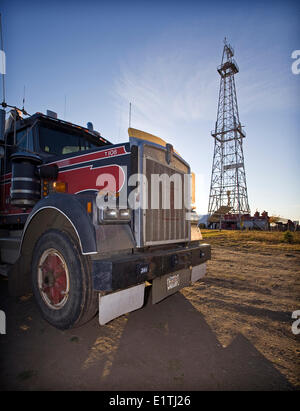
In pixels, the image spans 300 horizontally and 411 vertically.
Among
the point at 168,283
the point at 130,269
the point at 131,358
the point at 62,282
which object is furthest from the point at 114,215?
the point at 131,358

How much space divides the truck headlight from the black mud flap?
2.92 feet

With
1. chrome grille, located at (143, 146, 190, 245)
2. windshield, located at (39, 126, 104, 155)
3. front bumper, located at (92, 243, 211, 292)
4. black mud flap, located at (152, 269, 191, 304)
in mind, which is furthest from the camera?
windshield, located at (39, 126, 104, 155)

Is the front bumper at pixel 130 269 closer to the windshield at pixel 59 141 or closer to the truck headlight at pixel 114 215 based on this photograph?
the truck headlight at pixel 114 215

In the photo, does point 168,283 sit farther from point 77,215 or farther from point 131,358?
point 77,215

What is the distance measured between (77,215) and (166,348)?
1700 millimetres

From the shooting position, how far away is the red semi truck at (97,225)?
94.0 inches

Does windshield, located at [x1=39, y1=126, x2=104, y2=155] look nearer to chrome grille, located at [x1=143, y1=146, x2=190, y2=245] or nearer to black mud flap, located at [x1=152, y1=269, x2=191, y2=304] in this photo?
chrome grille, located at [x1=143, y1=146, x2=190, y2=245]

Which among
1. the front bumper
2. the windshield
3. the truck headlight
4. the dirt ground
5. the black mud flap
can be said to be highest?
the windshield

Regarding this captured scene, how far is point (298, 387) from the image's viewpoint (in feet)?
5.91

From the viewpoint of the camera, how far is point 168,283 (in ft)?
9.85

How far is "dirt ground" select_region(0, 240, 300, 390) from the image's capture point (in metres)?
1.85

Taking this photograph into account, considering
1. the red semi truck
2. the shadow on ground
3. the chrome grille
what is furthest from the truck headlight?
the shadow on ground
